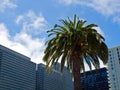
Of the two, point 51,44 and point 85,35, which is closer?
point 85,35

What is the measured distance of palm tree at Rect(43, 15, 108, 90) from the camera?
99.1 feet

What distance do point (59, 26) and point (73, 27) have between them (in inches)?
65.6

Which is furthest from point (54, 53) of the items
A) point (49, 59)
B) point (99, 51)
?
point (99, 51)

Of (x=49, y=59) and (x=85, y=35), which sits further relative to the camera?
(x=49, y=59)

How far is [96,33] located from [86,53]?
2.60m

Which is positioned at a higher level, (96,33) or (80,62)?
(96,33)

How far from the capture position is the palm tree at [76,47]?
30.2 m

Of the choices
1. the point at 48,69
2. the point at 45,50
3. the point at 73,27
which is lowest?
the point at 48,69

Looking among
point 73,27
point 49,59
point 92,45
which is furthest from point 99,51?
point 49,59

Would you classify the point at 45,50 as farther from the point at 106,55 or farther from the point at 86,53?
the point at 106,55

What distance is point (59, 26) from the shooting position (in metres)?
31.9

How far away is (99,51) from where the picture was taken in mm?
30703

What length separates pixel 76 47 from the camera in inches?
1208

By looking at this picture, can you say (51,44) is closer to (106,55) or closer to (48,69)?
(48,69)
